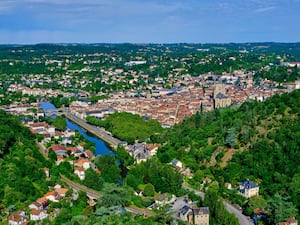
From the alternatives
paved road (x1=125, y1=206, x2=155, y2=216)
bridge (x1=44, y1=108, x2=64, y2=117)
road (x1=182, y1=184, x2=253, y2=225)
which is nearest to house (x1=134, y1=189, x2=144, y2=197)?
paved road (x1=125, y1=206, x2=155, y2=216)

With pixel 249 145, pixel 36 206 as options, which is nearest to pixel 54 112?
pixel 249 145

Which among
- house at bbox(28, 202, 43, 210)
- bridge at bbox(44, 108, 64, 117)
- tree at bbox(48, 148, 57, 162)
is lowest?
bridge at bbox(44, 108, 64, 117)

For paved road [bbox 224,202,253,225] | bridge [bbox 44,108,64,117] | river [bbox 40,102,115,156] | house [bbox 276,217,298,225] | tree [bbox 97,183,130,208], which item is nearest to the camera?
house [bbox 276,217,298,225]

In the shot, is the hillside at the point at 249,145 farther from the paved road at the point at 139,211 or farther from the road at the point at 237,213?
the paved road at the point at 139,211

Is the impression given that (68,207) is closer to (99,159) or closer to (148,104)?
(99,159)

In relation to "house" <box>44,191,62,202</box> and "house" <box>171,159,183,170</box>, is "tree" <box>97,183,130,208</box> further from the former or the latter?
"house" <box>171,159,183,170</box>

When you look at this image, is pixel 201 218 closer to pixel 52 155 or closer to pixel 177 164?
pixel 177 164

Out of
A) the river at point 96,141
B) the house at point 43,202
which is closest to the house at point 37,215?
the house at point 43,202
